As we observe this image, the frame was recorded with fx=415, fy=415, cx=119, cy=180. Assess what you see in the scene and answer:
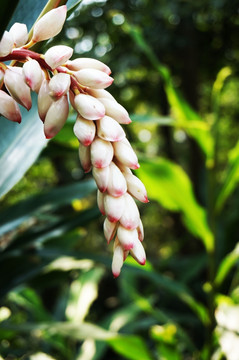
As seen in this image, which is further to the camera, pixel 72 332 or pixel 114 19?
pixel 114 19

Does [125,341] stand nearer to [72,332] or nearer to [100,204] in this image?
[72,332]

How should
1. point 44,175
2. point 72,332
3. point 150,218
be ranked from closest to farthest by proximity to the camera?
point 72,332 → point 44,175 → point 150,218

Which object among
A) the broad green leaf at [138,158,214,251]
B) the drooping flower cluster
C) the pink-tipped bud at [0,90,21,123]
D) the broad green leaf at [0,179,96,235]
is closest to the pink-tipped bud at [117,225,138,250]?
the drooping flower cluster

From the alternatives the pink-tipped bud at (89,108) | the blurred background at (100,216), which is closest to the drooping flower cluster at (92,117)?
Answer: the pink-tipped bud at (89,108)

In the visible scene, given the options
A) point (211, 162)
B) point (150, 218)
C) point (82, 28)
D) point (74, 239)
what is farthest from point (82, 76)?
point (150, 218)

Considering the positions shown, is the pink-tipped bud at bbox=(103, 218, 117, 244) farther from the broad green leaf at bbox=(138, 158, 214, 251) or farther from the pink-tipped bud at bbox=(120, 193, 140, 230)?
the broad green leaf at bbox=(138, 158, 214, 251)

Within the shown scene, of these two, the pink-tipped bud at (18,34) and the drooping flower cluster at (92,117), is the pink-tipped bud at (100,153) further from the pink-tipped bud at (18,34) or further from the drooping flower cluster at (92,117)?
the pink-tipped bud at (18,34)
